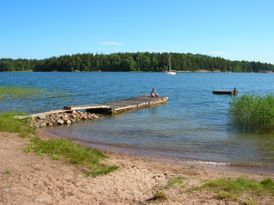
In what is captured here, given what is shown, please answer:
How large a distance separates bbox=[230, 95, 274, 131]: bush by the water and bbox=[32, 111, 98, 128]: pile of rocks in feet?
37.7

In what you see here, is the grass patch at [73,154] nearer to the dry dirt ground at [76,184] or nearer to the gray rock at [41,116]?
the dry dirt ground at [76,184]

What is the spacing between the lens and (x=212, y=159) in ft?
60.9

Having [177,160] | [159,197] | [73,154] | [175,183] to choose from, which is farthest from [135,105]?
[159,197]

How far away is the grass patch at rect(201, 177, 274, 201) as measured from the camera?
416 inches

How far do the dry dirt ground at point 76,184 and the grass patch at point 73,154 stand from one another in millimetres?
370

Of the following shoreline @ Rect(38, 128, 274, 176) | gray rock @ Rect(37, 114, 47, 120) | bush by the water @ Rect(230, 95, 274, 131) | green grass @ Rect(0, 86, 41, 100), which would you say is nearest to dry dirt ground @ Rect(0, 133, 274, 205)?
shoreline @ Rect(38, 128, 274, 176)

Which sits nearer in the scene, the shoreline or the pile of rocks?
the shoreline

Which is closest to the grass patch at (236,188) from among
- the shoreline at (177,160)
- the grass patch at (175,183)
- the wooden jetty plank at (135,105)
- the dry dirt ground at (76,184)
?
the dry dirt ground at (76,184)

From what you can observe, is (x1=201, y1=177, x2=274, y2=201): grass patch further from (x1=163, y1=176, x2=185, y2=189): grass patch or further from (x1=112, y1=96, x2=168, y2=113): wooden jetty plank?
(x1=112, y1=96, x2=168, y2=113): wooden jetty plank

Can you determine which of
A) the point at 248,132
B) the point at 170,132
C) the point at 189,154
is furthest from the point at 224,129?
the point at 189,154

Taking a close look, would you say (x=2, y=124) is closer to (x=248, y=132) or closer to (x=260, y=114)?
(x=248, y=132)

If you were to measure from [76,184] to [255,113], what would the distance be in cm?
1934

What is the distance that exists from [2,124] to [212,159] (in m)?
10.7

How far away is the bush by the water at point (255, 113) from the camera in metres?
27.0
